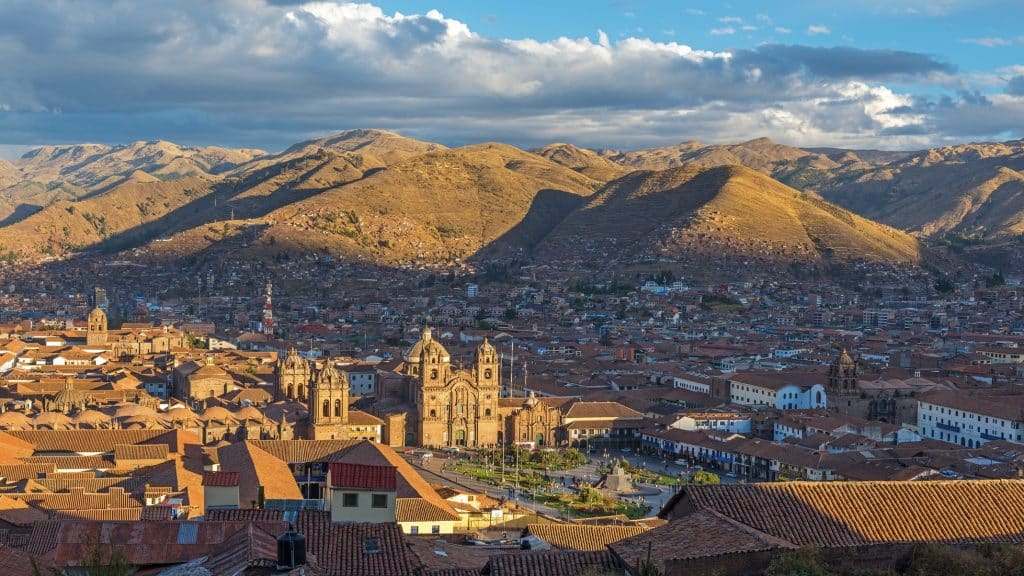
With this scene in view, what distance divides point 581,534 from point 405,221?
Answer: 14762 cm

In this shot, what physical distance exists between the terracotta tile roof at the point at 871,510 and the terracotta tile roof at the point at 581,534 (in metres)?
6.65

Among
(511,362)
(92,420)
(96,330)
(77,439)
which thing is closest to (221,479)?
(77,439)

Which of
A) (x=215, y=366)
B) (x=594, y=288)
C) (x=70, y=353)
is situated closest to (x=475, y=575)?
(x=215, y=366)

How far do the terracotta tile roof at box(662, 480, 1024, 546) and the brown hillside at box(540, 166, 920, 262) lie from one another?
13083 centimetres

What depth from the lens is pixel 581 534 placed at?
26891 mm

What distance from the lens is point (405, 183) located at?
18825 centimetres

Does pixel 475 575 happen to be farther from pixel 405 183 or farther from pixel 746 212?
pixel 405 183

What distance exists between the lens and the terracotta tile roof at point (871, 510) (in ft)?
56.6

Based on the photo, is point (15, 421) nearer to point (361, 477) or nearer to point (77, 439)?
point (77, 439)

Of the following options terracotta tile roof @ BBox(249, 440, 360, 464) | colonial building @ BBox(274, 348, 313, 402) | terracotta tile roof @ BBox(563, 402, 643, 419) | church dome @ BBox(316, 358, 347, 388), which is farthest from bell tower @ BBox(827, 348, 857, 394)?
terracotta tile roof @ BBox(249, 440, 360, 464)

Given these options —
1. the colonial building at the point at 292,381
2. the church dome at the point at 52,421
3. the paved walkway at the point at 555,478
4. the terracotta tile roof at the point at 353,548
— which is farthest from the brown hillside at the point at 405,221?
the terracotta tile roof at the point at 353,548

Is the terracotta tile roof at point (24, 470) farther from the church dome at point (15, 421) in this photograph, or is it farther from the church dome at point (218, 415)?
the church dome at point (218, 415)

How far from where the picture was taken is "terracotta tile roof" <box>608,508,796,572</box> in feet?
52.7

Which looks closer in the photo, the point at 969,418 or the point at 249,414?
the point at 249,414
